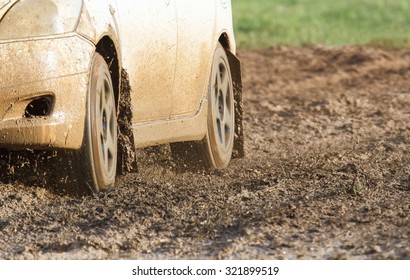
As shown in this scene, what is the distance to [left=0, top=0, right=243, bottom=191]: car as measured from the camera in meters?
8.23

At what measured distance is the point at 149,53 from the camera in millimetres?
9352

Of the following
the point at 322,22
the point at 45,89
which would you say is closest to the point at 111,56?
the point at 45,89

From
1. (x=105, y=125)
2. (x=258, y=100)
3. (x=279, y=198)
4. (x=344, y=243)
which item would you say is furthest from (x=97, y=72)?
(x=258, y=100)

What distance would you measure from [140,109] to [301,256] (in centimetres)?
245

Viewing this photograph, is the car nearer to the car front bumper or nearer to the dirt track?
the car front bumper

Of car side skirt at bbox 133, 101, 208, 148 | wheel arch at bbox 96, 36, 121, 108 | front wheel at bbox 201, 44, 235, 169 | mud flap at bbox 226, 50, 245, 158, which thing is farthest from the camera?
mud flap at bbox 226, 50, 245, 158

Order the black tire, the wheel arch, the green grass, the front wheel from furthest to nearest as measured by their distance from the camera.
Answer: the green grass → the front wheel → the wheel arch → the black tire

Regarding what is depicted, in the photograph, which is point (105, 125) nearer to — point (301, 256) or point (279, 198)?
point (279, 198)

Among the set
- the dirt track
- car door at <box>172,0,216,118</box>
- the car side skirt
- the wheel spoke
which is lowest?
the dirt track

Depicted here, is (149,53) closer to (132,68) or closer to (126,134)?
(132,68)

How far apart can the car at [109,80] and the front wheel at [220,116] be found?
1cm

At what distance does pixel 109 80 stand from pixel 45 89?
0.75 m

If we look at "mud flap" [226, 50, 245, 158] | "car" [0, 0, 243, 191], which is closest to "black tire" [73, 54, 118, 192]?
"car" [0, 0, 243, 191]

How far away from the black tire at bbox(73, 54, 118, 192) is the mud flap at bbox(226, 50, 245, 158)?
238 centimetres
